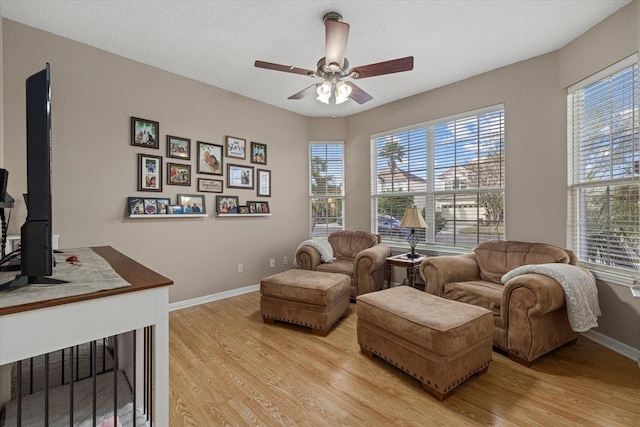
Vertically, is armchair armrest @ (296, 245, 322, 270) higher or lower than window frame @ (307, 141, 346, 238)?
lower

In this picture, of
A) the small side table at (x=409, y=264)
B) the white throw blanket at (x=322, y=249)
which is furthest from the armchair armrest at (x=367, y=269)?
the white throw blanket at (x=322, y=249)

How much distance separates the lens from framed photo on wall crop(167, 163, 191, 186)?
10.8 feet

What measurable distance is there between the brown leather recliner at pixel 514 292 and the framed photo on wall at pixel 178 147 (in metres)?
2.93

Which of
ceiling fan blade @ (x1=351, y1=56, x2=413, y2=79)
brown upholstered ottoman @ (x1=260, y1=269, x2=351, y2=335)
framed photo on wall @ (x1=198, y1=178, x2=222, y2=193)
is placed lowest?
brown upholstered ottoman @ (x1=260, y1=269, x2=351, y2=335)

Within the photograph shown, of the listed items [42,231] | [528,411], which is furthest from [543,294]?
[42,231]

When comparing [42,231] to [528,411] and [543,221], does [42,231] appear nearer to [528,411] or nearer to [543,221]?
[528,411]

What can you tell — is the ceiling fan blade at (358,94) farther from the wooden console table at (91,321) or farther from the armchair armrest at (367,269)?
the wooden console table at (91,321)

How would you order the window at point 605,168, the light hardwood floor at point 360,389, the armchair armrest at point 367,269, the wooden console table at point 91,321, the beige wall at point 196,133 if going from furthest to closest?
the armchair armrest at point 367,269, the beige wall at point 196,133, the window at point 605,168, the light hardwood floor at point 360,389, the wooden console table at point 91,321

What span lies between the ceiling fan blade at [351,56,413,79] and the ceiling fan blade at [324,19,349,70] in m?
0.16

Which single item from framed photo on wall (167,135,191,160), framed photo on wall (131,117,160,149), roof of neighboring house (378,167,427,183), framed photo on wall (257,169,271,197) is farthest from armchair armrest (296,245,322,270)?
framed photo on wall (131,117,160,149)

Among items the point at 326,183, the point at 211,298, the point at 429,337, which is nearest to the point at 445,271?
the point at 429,337

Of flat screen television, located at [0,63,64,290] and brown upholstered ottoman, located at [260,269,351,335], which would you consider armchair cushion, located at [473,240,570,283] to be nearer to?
brown upholstered ottoman, located at [260,269,351,335]

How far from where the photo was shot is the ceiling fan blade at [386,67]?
7.16ft

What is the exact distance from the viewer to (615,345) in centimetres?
236
